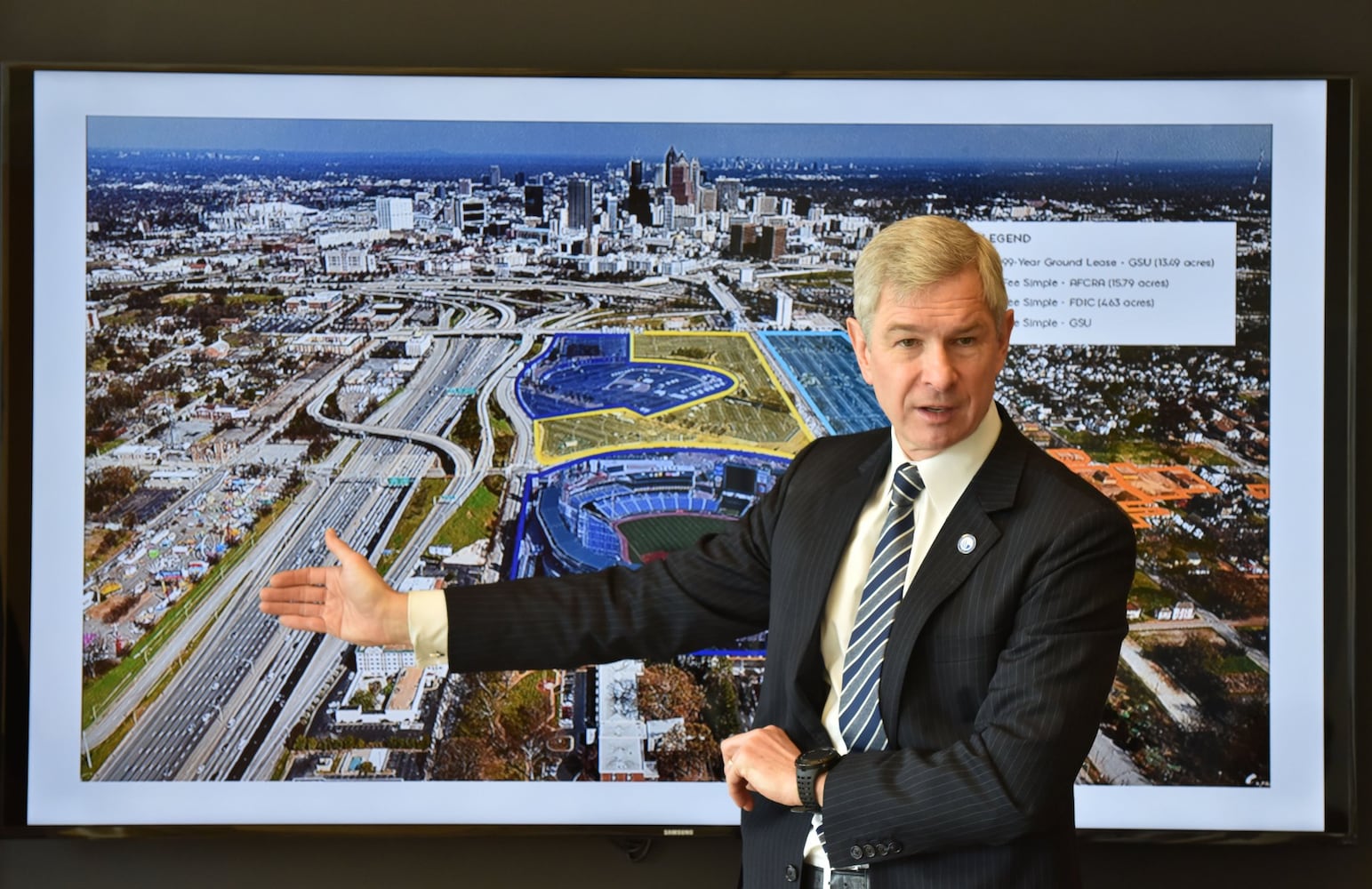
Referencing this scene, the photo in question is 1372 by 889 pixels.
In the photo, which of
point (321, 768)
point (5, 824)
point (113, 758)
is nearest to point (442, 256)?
point (321, 768)

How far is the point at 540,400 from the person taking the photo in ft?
9.01

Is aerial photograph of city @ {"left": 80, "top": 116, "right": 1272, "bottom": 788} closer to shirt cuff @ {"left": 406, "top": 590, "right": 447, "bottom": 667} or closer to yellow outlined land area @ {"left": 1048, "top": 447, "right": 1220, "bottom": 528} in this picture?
yellow outlined land area @ {"left": 1048, "top": 447, "right": 1220, "bottom": 528}

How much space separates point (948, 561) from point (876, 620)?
13cm

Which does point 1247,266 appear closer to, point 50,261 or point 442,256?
point 442,256

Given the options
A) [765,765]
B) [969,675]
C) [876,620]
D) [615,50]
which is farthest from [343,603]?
[615,50]

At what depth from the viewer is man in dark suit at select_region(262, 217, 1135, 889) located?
53.5 inches

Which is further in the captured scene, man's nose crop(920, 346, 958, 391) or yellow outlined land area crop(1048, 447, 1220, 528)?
yellow outlined land area crop(1048, 447, 1220, 528)

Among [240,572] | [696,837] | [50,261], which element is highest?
[50,261]

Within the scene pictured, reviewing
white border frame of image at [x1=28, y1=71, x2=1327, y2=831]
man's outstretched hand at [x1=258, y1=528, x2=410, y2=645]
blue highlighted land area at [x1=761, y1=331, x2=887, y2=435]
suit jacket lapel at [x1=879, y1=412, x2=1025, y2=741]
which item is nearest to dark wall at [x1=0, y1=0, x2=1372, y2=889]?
white border frame of image at [x1=28, y1=71, x2=1327, y2=831]

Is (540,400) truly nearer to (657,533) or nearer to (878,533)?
(657,533)

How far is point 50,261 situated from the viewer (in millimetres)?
2695

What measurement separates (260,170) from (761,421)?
1.32 meters

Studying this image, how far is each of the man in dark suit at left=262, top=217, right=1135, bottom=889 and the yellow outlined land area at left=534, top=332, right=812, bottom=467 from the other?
106 centimetres

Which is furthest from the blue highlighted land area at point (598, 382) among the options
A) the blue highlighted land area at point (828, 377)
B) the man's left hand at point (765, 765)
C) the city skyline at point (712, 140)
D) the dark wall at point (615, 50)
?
the man's left hand at point (765, 765)
